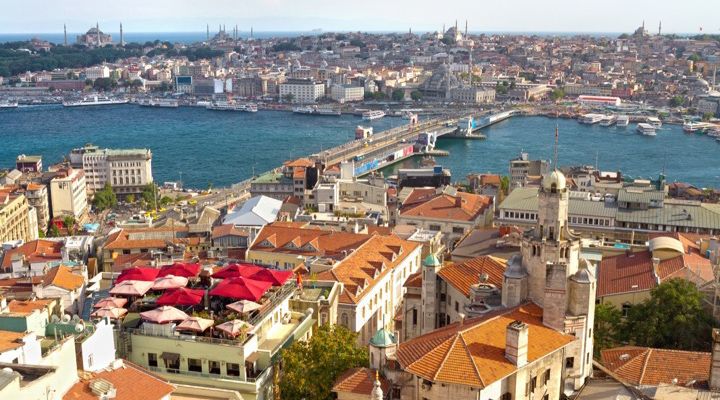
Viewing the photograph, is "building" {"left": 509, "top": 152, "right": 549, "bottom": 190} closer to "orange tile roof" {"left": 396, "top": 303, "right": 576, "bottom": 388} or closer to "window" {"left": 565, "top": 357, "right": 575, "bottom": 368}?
"window" {"left": 565, "top": 357, "right": 575, "bottom": 368}

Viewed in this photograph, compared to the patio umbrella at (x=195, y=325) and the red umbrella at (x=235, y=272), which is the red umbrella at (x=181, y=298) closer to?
the patio umbrella at (x=195, y=325)

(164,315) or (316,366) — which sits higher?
(164,315)

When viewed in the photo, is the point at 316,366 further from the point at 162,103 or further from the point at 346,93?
the point at 162,103

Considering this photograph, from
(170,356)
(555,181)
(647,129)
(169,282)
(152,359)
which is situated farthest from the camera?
(647,129)

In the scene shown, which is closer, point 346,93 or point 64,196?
point 64,196

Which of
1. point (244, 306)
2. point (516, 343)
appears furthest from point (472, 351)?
point (244, 306)

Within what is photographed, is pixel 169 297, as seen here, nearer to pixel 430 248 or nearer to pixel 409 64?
pixel 430 248

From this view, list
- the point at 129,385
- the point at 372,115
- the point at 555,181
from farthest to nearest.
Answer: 1. the point at 372,115
2. the point at 555,181
3. the point at 129,385

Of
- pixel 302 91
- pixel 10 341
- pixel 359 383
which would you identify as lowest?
pixel 302 91

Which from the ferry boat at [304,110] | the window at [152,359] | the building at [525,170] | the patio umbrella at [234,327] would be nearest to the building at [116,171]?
the building at [525,170]
